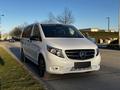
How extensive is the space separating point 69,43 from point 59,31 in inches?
58.6

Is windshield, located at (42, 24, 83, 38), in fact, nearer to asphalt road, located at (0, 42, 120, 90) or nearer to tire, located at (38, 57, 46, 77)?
tire, located at (38, 57, 46, 77)

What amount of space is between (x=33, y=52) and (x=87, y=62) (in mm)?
2808

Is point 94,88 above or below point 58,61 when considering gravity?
below

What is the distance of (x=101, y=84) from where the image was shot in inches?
314

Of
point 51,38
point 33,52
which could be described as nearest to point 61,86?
point 51,38

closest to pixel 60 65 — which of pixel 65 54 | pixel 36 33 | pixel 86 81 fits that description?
pixel 65 54

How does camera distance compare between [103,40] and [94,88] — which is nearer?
[94,88]

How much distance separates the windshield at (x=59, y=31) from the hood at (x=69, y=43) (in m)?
0.54

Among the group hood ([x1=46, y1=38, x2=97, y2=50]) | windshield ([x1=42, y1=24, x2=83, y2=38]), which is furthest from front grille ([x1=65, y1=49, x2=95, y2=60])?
windshield ([x1=42, y1=24, x2=83, y2=38])

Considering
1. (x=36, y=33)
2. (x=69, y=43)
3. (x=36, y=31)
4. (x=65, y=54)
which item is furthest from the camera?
(x=36, y=31)

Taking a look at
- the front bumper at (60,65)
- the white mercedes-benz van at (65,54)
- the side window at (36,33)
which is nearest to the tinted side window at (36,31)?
the side window at (36,33)

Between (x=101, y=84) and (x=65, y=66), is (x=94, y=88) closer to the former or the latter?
(x=101, y=84)

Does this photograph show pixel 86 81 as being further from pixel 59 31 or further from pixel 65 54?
pixel 59 31

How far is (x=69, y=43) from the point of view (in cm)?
879
